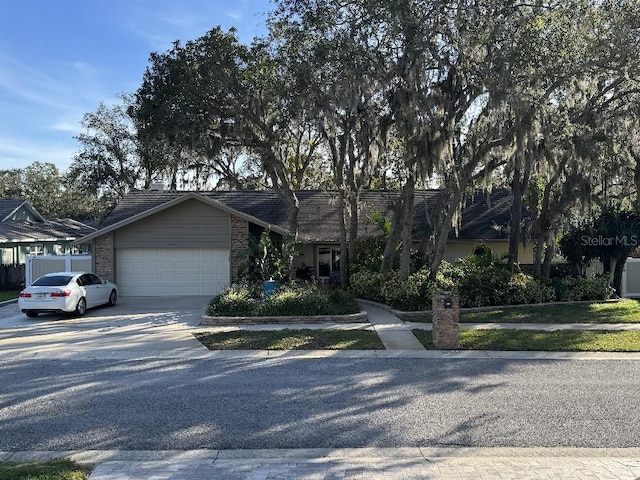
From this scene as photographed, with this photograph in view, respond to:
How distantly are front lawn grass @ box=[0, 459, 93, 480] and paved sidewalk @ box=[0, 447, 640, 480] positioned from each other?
16 cm

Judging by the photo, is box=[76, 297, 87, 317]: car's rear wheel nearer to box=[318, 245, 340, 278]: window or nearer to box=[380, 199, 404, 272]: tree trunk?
box=[380, 199, 404, 272]: tree trunk

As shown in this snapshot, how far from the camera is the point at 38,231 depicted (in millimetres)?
30516

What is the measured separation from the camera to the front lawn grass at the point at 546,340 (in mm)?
11430

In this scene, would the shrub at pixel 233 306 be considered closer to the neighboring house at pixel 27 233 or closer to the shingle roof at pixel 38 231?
the neighboring house at pixel 27 233

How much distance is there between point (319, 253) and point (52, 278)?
40.1ft

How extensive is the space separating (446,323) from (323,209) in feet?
51.5

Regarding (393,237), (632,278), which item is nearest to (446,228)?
(393,237)

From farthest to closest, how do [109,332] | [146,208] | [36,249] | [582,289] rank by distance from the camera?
[36,249] < [146,208] < [582,289] < [109,332]

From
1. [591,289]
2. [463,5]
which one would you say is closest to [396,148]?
[463,5]

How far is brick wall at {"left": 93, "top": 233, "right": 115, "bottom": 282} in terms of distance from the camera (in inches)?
847

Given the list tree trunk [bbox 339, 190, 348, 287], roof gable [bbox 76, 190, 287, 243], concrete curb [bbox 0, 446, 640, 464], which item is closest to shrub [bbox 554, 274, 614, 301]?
tree trunk [bbox 339, 190, 348, 287]

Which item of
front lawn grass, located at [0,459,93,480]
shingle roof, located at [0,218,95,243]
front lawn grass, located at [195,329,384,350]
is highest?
shingle roof, located at [0,218,95,243]

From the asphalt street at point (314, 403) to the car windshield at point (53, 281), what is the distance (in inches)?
246

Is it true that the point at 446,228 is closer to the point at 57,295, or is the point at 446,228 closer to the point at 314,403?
the point at 314,403
